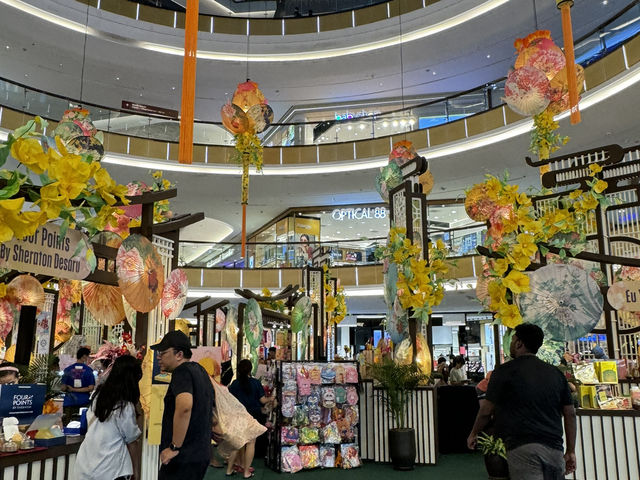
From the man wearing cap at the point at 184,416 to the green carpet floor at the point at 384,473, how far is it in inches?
137

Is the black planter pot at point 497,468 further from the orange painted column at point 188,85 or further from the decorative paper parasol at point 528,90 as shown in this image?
the decorative paper parasol at point 528,90

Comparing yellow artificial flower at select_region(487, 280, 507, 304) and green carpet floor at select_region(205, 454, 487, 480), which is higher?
yellow artificial flower at select_region(487, 280, 507, 304)

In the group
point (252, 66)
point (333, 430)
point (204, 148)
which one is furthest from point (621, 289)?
point (252, 66)

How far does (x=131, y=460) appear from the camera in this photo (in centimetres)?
317

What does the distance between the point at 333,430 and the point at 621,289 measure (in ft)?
13.0

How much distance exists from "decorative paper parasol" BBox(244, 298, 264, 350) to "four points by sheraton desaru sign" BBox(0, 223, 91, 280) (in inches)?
235

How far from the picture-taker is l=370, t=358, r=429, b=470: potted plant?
6832 mm

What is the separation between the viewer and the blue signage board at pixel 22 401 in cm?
320

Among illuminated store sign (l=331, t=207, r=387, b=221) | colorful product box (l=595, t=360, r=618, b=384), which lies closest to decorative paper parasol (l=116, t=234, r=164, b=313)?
colorful product box (l=595, t=360, r=618, b=384)

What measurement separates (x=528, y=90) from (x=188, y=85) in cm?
408

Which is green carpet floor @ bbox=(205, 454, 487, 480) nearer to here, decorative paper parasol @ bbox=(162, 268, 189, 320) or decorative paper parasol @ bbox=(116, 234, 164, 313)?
decorative paper parasol @ bbox=(162, 268, 189, 320)

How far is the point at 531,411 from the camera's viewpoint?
9.80ft

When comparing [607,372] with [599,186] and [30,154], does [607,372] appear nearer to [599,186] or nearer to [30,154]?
[599,186]

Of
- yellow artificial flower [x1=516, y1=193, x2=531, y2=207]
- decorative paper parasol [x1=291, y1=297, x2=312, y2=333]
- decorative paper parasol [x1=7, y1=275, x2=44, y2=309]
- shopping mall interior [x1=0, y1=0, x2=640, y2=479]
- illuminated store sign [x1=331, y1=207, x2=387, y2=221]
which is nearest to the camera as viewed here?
yellow artificial flower [x1=516, y1=193, x2=531, y2=207]
